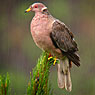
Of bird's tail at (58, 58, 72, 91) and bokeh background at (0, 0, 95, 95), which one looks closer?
bird's tail at (58, 58, 72, 91)

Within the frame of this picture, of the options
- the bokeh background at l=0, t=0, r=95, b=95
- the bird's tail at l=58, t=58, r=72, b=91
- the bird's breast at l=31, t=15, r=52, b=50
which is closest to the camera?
the bird's breast at l=31, t=15, r=52, b=50

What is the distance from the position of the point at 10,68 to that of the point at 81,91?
1.62m

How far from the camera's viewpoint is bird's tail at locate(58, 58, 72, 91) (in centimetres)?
267

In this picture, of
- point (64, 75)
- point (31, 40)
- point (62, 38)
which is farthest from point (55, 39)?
point (31, 40)

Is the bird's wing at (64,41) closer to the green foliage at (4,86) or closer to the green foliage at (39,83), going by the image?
the green foliage at (39,83)

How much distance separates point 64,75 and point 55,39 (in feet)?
1.08

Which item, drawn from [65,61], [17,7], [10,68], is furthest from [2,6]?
[65,61]

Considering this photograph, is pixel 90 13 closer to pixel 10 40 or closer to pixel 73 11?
pixel 73 11

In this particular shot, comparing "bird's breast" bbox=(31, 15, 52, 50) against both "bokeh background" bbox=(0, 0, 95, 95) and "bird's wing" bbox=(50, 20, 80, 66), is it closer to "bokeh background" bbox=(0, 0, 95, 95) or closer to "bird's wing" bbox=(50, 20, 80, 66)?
"bird's wing" bbox=(50, 20, 80, 66)

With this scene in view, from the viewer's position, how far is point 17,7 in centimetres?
658

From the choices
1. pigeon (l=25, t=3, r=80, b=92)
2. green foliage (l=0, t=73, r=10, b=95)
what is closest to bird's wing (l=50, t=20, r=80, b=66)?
pigeon (l=25, t=3, r=80, b=92)

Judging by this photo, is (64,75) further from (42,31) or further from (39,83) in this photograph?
(39,83)

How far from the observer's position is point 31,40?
6152 mm

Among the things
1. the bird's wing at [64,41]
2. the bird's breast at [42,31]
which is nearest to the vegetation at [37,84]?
the bird's breast at [42,31]
